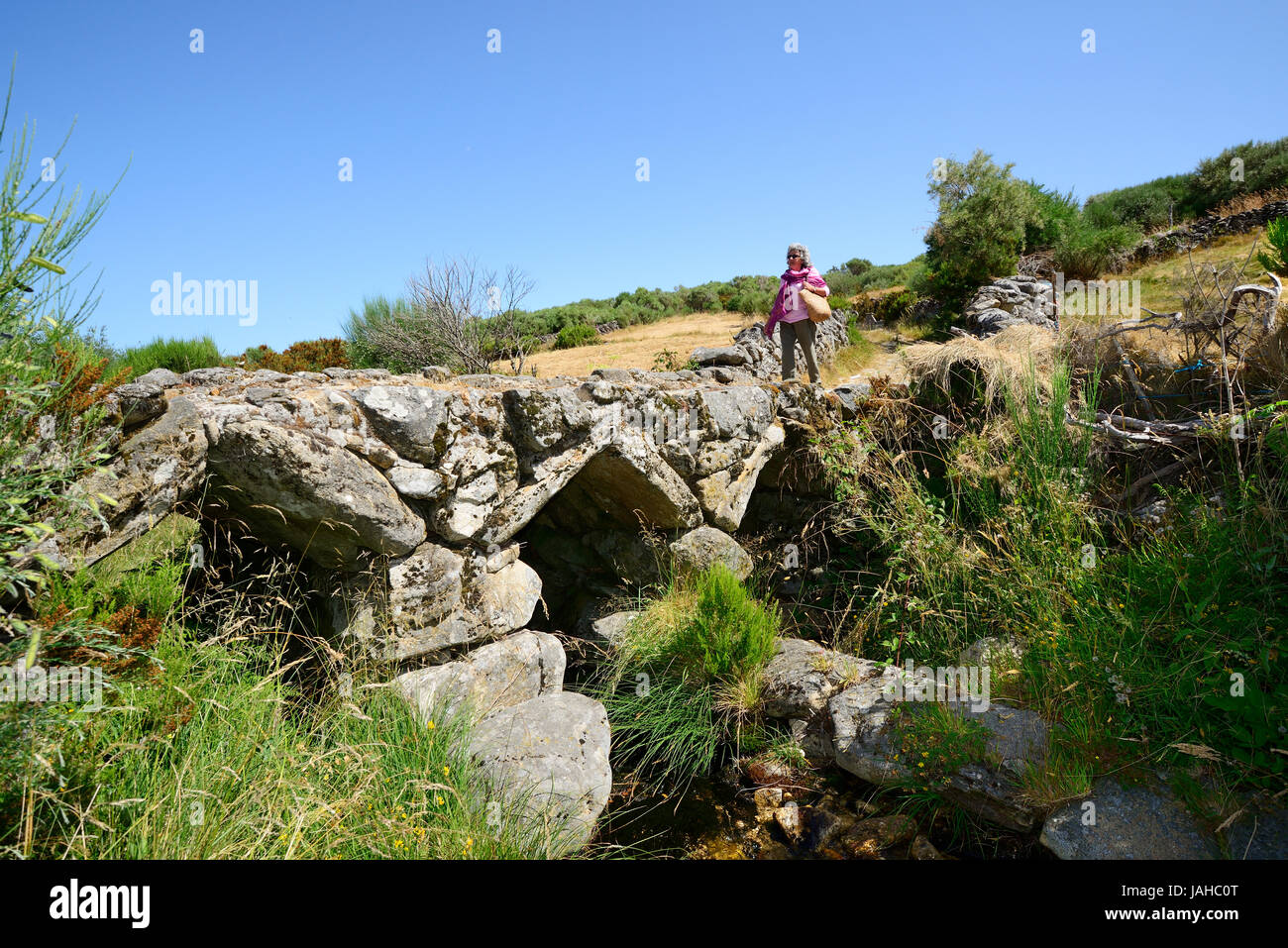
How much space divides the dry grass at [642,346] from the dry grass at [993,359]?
13.8ft

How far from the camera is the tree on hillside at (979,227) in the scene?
583 inches

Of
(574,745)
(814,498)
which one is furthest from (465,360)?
(574,745)

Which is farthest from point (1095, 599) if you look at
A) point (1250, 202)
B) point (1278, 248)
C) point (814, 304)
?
point (1250, 202)

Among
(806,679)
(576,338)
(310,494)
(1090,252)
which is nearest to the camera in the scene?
(310,494)

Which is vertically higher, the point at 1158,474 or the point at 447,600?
the point at 1158,474

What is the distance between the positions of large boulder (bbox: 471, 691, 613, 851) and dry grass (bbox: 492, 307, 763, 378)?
5537 millimetres

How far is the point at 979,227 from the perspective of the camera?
49.9 ft

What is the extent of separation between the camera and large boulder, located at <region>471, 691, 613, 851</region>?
3.36 m

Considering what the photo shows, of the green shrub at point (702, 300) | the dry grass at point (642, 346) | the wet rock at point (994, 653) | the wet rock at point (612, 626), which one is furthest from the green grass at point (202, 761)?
the green shrub at point (702, 300)

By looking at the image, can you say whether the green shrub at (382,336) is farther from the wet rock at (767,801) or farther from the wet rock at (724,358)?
the wet rock at (767,801)

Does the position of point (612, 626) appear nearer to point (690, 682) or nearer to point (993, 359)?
point (690, 682)

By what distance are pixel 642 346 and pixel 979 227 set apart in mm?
7915
